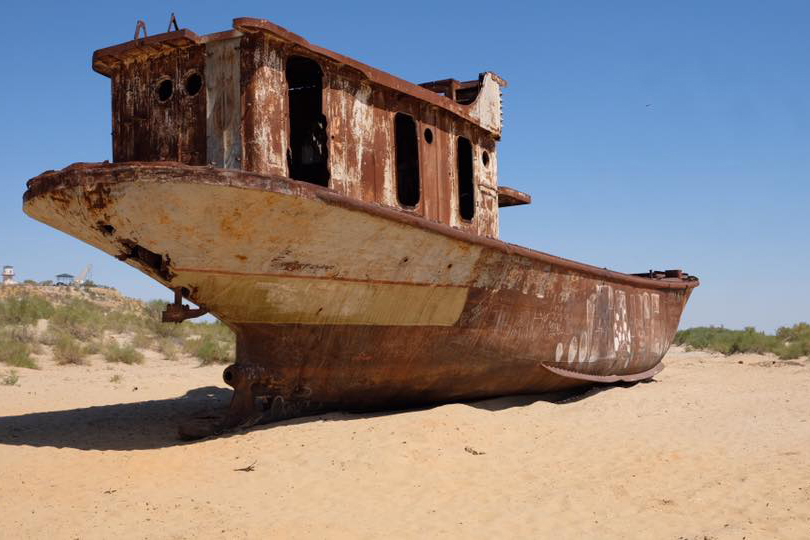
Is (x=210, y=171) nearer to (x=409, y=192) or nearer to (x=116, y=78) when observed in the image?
(x=116, y=78)

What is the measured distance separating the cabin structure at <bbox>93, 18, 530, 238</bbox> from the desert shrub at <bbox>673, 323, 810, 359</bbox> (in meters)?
10.8

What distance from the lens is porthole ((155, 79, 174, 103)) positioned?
615cm

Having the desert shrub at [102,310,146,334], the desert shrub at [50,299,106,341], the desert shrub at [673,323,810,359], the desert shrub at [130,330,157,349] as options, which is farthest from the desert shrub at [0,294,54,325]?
the desert shrub at [673,323,810,359]

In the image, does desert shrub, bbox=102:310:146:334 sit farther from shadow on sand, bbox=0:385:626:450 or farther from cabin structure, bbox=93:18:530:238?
cabin structure, bbox=93:18:530:238

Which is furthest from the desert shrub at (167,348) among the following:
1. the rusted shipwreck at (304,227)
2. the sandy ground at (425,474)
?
the rusted shipwreck at (304,227)

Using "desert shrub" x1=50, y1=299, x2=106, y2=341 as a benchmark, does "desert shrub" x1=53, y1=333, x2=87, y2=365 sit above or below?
below

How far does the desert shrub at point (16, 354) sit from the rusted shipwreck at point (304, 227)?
21.0 feet

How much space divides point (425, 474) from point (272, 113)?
9.55 feet

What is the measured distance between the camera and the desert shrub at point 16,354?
11.4 metres

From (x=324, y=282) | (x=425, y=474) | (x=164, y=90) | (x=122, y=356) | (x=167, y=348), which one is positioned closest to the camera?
(x=425, y=474)

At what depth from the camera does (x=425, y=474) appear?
16.8 feet

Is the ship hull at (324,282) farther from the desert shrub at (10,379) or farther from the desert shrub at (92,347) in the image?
the desert shrub at (92,347)

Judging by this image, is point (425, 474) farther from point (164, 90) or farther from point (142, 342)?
point (142, 342)

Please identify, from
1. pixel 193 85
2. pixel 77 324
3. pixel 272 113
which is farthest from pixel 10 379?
pixel 77 324
